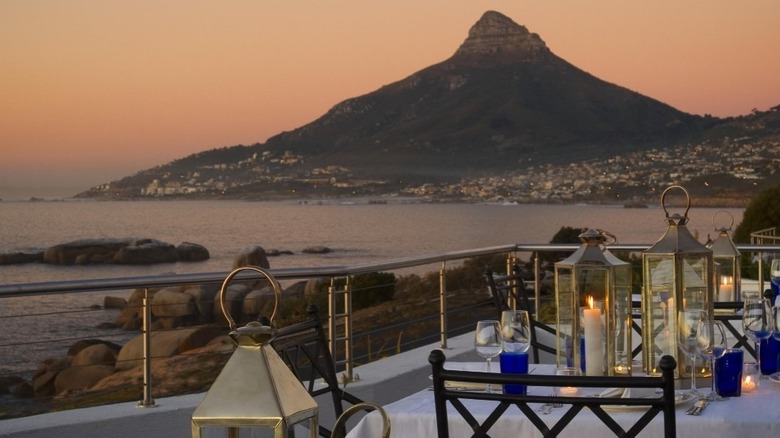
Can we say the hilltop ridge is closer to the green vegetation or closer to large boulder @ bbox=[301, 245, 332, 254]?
large boulder @ bbox=[301, 245, 332, 254]

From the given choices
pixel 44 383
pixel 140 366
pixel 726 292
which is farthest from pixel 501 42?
pixel 726 292

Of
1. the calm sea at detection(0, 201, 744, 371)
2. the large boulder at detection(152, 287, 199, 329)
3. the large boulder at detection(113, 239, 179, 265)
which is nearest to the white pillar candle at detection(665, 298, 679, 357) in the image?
the large boulder at detection(152, 287, 199, 329)

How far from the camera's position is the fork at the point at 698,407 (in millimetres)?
2939

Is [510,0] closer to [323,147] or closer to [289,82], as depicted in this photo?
[323,147]

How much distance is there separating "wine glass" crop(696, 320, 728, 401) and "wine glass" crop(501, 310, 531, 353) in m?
0.47

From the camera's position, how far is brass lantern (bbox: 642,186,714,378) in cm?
341

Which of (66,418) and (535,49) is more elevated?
(535,49)

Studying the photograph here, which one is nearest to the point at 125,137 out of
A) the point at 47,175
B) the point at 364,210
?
the point at 47,175

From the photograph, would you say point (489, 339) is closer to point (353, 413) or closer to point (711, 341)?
point (711, 341)

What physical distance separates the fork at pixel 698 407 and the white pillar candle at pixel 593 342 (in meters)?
0.36

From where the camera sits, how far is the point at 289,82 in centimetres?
4125

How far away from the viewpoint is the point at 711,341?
315 cm

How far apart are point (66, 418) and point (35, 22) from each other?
3207 centimetres

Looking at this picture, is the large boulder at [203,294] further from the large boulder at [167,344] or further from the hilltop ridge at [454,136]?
the hilltop ridge at [454,136]
